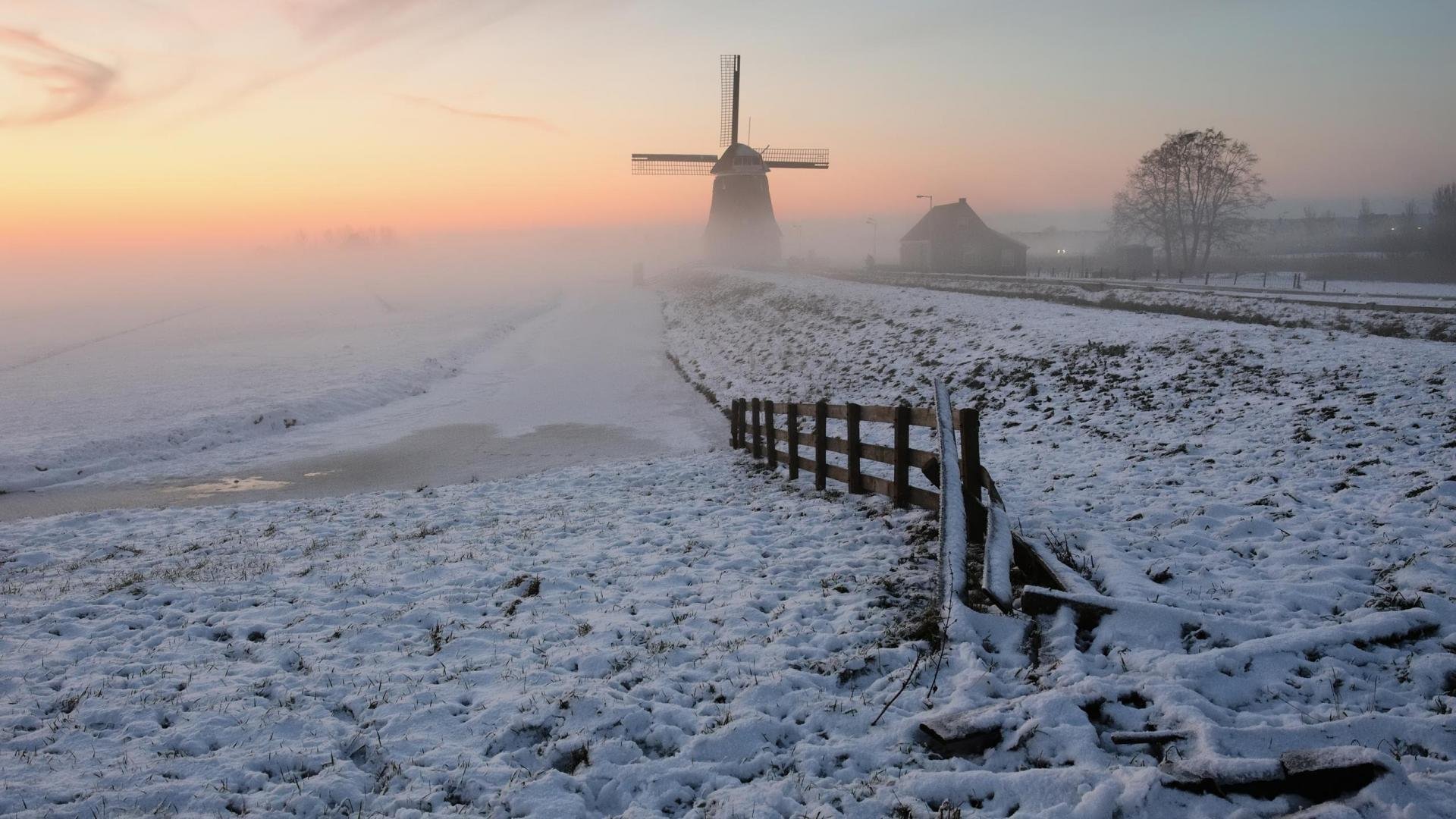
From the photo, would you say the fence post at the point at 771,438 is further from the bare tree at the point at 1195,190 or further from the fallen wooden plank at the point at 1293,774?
the bare tree at the point at 1195,190

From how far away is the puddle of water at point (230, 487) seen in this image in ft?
50.1

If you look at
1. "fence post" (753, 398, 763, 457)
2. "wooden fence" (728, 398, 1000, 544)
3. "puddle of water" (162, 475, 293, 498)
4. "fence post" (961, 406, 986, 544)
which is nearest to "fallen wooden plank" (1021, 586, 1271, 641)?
"fence post" (961, 406, 986, 544)

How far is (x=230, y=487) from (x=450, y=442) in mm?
5057

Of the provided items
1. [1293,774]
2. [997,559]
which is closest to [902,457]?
[997,559]

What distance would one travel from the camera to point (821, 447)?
38.3ft

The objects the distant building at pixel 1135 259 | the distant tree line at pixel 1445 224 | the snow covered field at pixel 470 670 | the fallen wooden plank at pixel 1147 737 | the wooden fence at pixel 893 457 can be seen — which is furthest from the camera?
the distant building at pixel 1135 259

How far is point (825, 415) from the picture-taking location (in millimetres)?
11883

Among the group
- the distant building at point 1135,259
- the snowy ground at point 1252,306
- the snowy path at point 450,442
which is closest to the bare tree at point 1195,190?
the distant building at point 1135,259

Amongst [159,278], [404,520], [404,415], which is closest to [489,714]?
[404,520]

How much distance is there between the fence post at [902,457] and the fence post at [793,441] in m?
3.22

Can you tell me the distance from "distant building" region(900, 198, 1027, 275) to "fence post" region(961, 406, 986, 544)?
66.5m

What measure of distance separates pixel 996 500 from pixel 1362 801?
422 centimetres

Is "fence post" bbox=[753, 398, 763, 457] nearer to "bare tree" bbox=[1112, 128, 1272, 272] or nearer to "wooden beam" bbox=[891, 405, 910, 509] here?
"wooden beam" bbox=[891, 405, 910, 509]

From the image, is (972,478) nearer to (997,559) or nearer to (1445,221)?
(997,559)
